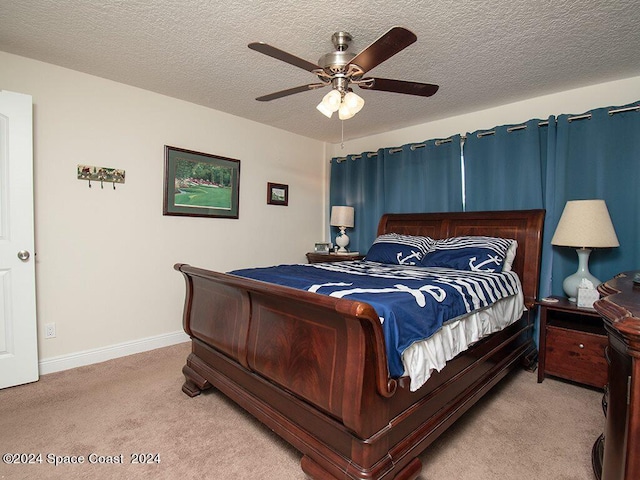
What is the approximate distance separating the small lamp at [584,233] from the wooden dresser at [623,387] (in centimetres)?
132

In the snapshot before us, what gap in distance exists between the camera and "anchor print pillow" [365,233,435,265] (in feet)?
10.3

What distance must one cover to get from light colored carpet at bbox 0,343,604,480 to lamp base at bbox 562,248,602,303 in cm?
71

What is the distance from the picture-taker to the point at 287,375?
1.61 metres

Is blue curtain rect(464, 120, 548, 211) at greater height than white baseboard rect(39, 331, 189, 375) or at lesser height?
greater

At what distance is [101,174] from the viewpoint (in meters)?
2.82

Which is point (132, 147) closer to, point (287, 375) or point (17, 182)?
point (17, 182)

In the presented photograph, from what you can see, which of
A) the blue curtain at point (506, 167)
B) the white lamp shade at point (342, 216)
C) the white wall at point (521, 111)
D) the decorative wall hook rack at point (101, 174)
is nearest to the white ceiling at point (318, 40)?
the white wall at point (521, 111)

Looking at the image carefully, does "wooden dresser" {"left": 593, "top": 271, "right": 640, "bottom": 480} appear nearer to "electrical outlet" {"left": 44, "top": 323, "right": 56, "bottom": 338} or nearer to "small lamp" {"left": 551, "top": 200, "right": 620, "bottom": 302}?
"small lamp" {"left": 551, "top": 200, "right": 620, "bottom": 302}

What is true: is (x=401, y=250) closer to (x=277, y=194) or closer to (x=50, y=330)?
(x=277, y=194)

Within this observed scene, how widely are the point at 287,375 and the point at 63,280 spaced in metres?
2.22

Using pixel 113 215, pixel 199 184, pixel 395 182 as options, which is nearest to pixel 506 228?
pixel 395 182

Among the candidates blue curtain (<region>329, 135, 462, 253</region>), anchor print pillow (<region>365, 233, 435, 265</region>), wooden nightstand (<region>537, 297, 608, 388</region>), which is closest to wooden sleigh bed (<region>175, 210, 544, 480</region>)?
wooden nightstand (<region>537, 297, 608, 388</region>)

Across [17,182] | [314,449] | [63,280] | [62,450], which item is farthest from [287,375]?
[17,182]

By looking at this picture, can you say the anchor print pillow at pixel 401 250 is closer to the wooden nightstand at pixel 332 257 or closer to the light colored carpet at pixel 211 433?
the wooden nightstand at pixel 332 257
